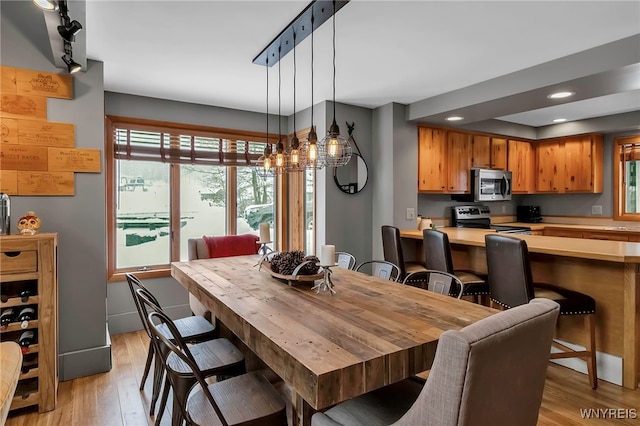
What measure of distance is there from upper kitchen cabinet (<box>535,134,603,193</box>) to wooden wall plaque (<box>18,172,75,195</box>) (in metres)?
5.96

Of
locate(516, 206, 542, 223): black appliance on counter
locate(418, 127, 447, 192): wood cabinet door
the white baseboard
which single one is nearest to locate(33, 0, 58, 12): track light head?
locate(418, 127, 447, 192): wood cabinet door

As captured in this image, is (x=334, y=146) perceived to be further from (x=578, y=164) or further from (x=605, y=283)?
(x=578, y=164)

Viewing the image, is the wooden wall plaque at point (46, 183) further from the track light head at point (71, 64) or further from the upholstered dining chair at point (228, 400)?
the upholstered dining chair at point (228, 400)

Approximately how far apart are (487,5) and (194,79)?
243cm

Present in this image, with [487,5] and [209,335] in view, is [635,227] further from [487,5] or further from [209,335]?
[209,335]

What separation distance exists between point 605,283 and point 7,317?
4.08 m

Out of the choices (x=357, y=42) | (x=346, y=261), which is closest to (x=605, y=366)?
(x=346, y=261)

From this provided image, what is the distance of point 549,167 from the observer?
5438 mm

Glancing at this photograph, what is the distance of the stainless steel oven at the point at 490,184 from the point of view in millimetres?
4746

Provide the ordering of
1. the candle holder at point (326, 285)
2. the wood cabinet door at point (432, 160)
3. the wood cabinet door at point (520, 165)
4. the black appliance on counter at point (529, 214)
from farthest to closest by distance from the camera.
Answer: the black appliance on counter at point (529, 214), the wood cabinet door at point (520, 165), the wood cabinet door at point (432, 160), the candle holder at point (326, 285)

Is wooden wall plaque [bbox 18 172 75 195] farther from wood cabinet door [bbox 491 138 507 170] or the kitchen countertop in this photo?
wood cabinet door [bbox 491 138 507 170]

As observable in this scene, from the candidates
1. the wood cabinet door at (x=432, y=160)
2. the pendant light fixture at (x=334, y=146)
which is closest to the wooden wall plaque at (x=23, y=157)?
the pendant light fixture at (x=334, y=146)

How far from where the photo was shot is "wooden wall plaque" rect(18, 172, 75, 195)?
2570mm

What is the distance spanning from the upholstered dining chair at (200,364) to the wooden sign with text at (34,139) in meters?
1.42
